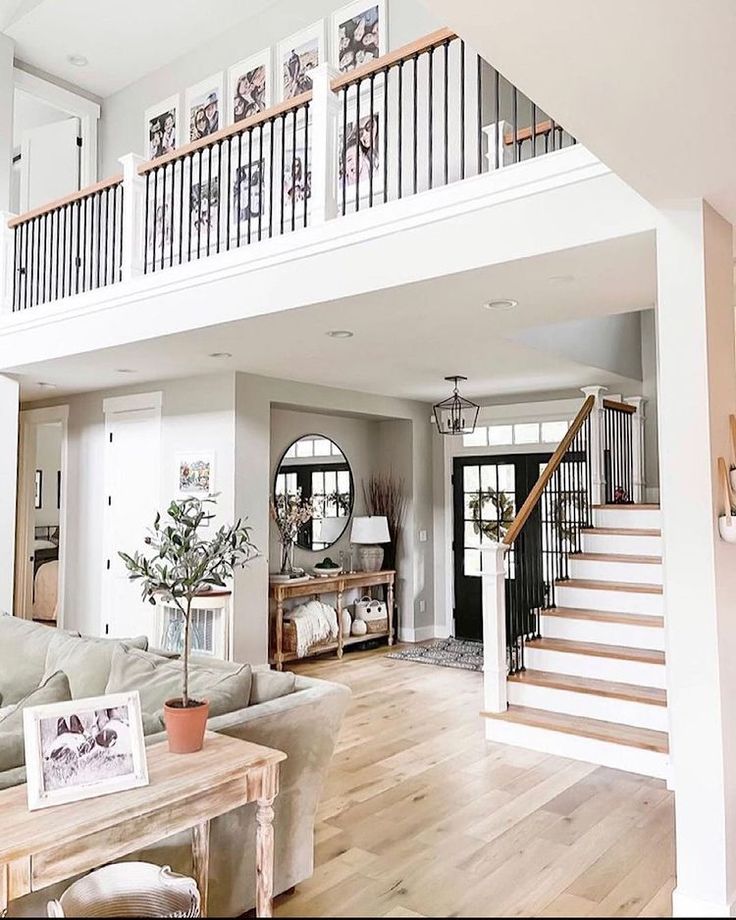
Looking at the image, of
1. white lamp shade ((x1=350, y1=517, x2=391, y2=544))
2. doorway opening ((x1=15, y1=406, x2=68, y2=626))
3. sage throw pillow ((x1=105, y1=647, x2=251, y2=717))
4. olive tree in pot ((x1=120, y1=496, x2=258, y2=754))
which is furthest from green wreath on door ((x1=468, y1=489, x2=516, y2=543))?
olive tree in pot ((x1=120, y1=496, x2=258, y2=754))

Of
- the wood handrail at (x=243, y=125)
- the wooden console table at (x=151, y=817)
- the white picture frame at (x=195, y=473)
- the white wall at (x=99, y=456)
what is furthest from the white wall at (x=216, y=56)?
the wooden console table at (x=151, y=817)

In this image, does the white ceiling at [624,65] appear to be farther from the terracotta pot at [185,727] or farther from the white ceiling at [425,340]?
the terracotta pot at [185,727]

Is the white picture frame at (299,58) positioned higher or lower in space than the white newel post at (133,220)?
higher

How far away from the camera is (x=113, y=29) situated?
23.0 feet

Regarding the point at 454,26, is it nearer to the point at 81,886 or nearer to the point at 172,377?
the point at 81,886

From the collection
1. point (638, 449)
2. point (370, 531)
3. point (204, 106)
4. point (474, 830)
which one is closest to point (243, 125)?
point (204, 106)

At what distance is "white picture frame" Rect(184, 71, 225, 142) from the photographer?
7.11m

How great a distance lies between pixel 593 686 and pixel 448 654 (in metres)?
2.76

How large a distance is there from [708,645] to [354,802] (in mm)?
1945

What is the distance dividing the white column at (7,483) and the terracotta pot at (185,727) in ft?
13.7

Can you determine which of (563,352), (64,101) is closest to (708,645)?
(563,352)

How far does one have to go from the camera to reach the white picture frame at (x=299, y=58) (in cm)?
643

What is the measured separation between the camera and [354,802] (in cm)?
379

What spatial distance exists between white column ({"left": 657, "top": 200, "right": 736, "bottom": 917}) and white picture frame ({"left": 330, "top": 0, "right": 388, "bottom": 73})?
4060 millimetres
